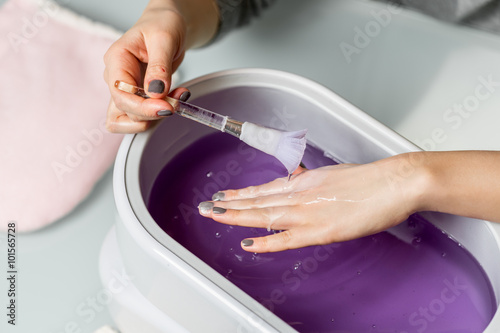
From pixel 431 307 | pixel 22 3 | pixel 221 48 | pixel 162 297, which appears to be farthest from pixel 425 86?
pixel 22 3

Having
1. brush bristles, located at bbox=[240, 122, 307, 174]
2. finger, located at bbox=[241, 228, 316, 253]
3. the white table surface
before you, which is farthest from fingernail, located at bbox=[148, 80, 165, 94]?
the white table surface

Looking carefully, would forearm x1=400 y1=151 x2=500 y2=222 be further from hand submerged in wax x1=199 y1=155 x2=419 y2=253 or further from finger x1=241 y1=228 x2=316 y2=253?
finger x1=241 y1=228 x2=316 y2=253

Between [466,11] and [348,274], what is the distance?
26.7 inches

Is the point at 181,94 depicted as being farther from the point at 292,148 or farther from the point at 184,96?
the point at 292,148

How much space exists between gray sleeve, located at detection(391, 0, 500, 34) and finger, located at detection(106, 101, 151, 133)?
71cm

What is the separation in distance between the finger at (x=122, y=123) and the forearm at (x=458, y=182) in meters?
0.34

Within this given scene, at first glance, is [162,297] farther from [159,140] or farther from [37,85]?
[37,85]

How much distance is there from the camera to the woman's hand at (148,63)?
2.31ft

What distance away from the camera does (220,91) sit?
2.67 ft

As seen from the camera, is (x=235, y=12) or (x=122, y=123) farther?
(x=235, y=12)

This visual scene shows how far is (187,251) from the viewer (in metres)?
0.66

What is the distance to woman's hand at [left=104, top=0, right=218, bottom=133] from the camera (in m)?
0.70

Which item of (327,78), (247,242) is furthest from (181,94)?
(327,78)

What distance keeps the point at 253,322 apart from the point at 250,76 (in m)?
0.37
